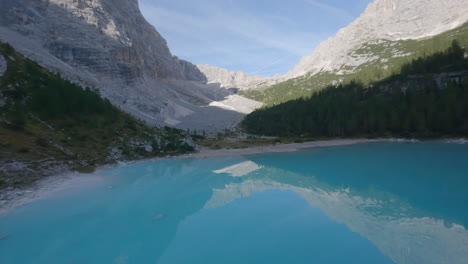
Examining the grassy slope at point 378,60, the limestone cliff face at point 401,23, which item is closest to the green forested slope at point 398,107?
the grassy slope at point 378,60

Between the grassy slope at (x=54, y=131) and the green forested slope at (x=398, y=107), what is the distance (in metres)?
40.8

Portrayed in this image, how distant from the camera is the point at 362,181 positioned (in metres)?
18.5

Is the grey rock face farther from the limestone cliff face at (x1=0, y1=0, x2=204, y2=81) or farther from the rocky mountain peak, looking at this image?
the rocky mountain peak

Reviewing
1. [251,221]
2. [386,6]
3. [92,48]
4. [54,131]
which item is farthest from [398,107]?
[386,6]

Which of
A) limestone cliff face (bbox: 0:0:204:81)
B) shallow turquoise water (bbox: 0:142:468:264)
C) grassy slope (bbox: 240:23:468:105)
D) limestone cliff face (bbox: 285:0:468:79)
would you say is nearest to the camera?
shallow turquoise water (bbox: 0:142:468:264)

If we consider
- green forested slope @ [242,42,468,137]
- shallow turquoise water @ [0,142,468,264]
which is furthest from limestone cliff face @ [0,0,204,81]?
shallow turquoise water @ [0,142,468,264]

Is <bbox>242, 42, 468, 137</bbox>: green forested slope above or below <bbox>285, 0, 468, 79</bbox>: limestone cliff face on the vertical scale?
below

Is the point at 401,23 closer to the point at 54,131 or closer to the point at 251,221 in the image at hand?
the point at 251,221

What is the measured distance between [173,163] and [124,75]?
7192 centimetres

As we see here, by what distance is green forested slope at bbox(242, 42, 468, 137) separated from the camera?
43841 millimetres

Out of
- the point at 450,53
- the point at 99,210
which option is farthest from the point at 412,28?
the point at 99,210

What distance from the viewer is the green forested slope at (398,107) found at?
4384 centimetres

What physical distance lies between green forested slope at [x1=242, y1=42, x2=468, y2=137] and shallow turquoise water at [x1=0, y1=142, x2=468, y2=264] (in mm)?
32693

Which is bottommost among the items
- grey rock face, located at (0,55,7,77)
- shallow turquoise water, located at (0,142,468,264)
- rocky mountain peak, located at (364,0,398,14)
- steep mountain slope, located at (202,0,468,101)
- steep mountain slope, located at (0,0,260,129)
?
shallow turquoise water, located at (0,142,468,264)
